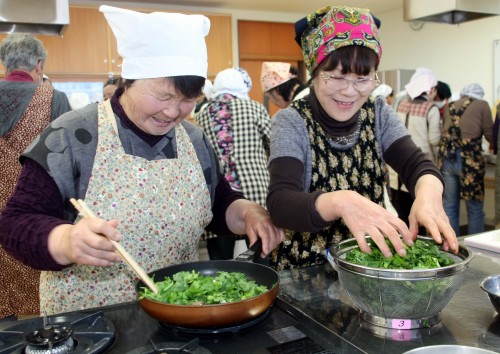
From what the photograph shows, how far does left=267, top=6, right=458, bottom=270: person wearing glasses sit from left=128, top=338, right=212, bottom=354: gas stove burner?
18.6 inches

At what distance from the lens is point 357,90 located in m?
1.48

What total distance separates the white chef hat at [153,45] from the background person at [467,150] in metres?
3.94

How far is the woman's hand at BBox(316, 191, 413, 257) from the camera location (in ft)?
3.48

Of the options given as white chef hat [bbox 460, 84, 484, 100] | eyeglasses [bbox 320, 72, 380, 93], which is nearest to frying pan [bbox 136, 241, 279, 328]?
eyeglasses [bbox 320, 72, 380, 93]

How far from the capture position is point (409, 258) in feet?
3.58

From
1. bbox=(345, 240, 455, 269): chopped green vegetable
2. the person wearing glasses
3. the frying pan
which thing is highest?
the person wearing glasses

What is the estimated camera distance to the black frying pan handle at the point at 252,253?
134 cm

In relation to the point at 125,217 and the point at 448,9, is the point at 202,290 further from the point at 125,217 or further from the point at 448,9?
the point at 448,9

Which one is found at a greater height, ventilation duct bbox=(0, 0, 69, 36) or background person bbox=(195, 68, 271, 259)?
ventilation duct bbox=(0, 0, 69, 36)

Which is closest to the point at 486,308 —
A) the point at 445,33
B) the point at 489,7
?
the point at 489,7

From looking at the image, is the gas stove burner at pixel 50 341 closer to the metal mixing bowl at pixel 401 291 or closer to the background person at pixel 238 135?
the metal mixing bowl at pixel 401 291

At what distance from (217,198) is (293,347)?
75 cm

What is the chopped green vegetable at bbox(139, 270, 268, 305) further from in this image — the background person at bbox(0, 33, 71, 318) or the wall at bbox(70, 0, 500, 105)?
the wall at bbox(70, 0, 500, 105)

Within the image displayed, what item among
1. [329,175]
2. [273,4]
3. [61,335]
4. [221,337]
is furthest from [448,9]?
[273,4]
